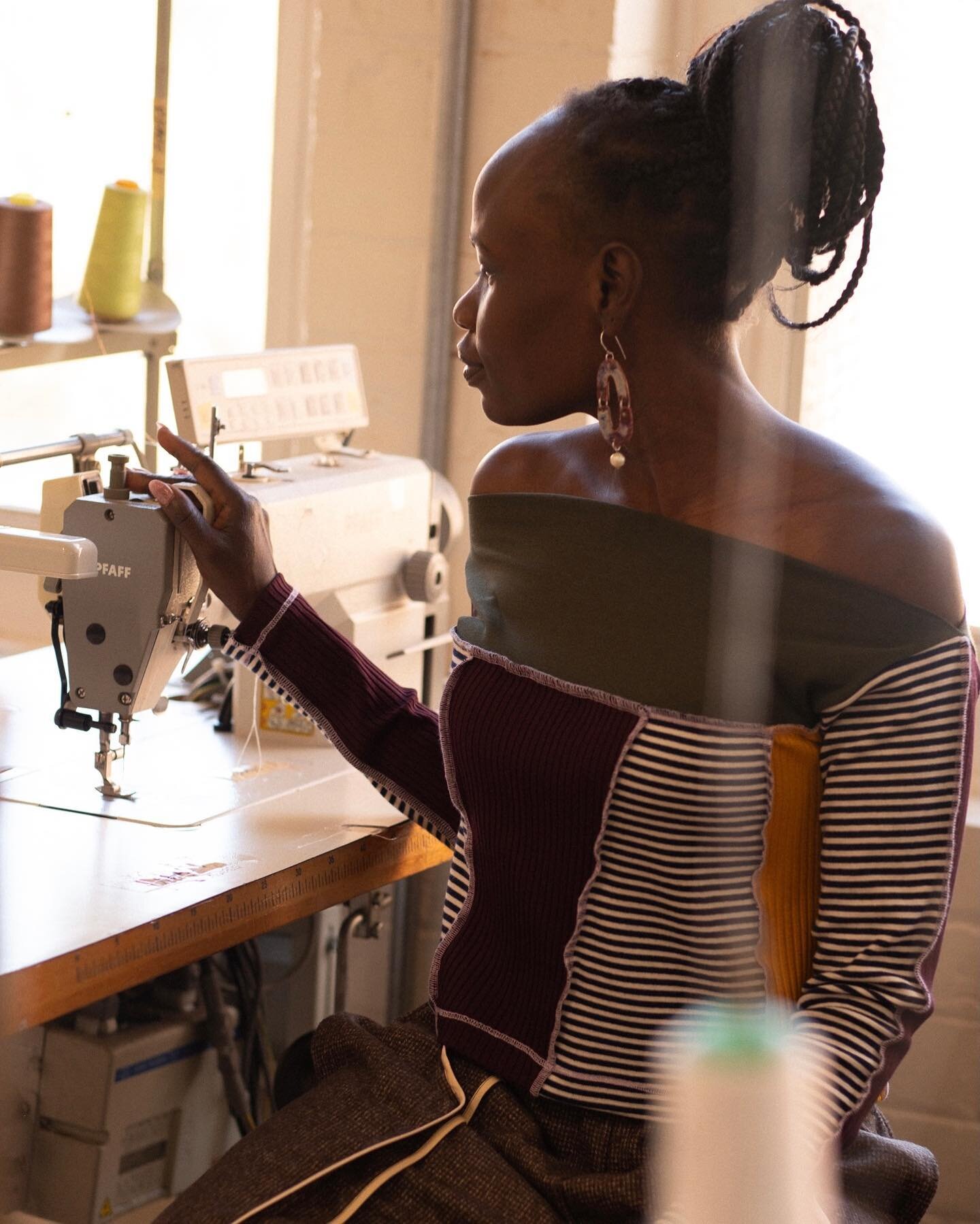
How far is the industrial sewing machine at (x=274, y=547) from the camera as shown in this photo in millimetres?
1343

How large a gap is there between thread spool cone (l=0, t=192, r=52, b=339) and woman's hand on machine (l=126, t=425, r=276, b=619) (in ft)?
2.15

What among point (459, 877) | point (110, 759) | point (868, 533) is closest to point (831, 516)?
point (868, 533)

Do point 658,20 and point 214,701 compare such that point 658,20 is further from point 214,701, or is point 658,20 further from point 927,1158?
point 927,1158

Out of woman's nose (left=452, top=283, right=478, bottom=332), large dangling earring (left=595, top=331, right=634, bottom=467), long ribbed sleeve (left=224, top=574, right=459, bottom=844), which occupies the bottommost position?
long ribbed sleeve (left=224, top=574, right=459, bottom=844)

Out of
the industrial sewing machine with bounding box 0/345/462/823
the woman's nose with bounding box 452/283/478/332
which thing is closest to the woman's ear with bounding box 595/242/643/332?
the woman's nose with bounding box 452/283/478/332

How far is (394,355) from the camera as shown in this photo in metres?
2.22

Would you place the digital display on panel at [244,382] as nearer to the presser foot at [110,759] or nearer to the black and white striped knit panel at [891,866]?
the presser foot at [110,759]

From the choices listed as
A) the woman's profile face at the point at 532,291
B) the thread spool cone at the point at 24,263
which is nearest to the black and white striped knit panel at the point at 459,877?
the woman's profile face at the point at 532,291

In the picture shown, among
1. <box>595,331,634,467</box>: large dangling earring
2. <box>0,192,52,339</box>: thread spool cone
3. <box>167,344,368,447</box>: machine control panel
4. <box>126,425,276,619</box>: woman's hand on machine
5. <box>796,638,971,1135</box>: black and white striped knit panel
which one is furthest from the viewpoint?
<box>0,192,52,339</box>: thread spool cone

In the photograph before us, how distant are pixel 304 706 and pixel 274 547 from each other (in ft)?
0.78

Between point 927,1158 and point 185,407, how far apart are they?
98 centimetres

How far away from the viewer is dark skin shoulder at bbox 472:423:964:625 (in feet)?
3.42

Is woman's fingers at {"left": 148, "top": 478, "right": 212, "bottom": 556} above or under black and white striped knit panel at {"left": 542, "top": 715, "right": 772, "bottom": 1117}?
above

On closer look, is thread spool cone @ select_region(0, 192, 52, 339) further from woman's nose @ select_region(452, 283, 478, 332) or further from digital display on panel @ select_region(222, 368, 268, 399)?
woman's nose @ select_region(452, 283, 478, 332)
